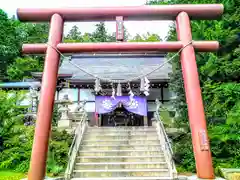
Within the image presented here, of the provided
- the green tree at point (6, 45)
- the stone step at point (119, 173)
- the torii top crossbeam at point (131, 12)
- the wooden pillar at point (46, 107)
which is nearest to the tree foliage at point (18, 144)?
the stone step at point (119, 173)

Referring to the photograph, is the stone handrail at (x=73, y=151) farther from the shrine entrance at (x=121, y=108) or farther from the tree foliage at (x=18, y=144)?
the shrine entrance at (x=121, y=108)

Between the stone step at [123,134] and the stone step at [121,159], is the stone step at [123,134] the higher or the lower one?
the higher one

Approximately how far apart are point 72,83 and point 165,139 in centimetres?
815

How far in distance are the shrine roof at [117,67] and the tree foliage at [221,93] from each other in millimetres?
4667

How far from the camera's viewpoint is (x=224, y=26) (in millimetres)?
10570

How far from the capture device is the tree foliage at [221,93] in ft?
28.0

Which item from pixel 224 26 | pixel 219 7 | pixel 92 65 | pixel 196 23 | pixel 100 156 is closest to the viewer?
pixel 219 7

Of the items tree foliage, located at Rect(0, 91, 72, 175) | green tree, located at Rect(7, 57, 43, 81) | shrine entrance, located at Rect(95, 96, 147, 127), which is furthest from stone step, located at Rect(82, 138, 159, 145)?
green tree, located at Rect(7, 57, 43, 81)

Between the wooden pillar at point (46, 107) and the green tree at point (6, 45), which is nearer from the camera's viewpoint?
the wooden pillar at point (46, 107)

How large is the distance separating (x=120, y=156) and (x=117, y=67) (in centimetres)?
1093

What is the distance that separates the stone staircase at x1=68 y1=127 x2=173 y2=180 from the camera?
8.10m

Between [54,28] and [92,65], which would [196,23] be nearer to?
[54,28]

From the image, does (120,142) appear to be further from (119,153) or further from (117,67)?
(117,67)

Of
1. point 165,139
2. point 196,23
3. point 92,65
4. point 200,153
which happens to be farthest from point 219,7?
point 92,65
